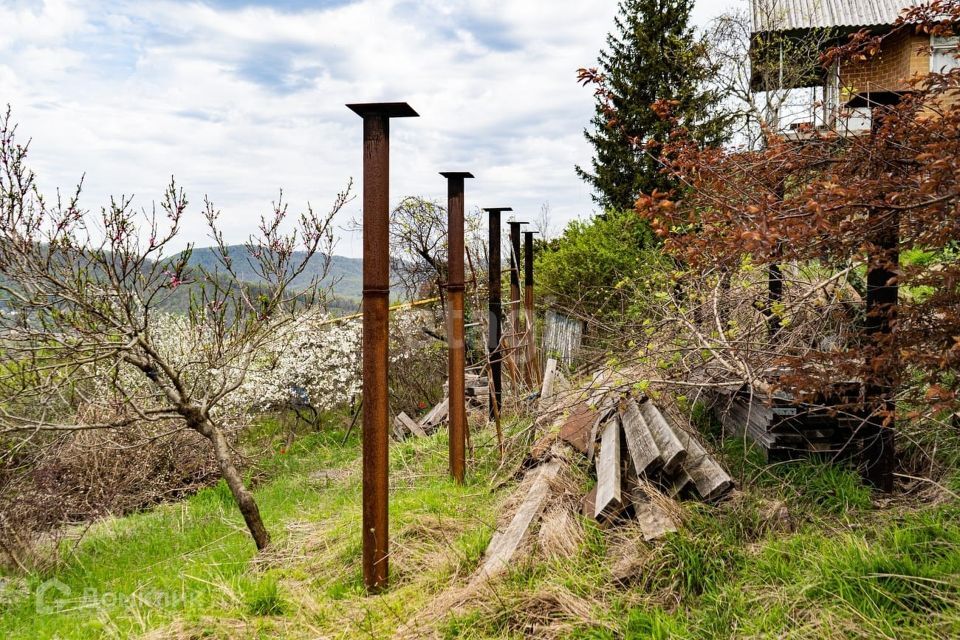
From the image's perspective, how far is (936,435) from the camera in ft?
12.9

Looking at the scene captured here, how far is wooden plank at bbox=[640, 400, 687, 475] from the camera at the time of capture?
3631 millimetres

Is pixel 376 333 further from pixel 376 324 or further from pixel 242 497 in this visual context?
pixel 242 497

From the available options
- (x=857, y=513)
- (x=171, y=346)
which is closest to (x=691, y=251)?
(x=857, y=513)

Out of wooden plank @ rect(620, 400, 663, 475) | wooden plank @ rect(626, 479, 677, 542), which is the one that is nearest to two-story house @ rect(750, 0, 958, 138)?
wooden plank @ rect(620, 400, 663, 475)

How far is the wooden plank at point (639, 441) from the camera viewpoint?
372 centimetres

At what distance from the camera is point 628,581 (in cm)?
314

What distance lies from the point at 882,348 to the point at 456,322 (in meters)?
3.14

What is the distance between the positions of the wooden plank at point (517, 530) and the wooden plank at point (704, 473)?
0.89 meters

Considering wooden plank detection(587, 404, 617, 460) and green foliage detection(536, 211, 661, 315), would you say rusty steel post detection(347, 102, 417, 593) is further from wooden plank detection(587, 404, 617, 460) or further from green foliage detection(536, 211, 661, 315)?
green foliage detection(536, 211, 661, 315)

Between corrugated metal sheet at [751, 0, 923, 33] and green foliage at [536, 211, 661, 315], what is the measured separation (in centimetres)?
787

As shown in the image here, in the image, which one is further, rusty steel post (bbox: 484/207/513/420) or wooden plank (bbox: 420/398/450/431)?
wooden plank (bbox: 420/398/450/431)

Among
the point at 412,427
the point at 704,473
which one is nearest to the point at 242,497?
the point at 704,473

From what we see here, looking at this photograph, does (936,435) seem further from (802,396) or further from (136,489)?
(136,489)

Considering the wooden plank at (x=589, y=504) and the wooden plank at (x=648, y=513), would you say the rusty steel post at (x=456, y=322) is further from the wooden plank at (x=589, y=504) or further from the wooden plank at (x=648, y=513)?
the wooden plank at (x=648, y=513)
